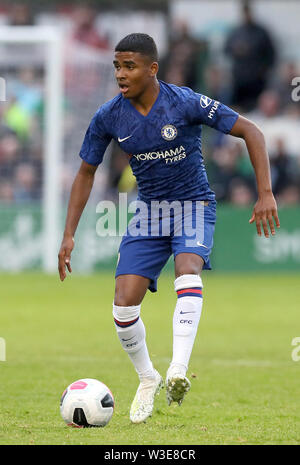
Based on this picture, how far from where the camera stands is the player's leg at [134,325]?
6246mm

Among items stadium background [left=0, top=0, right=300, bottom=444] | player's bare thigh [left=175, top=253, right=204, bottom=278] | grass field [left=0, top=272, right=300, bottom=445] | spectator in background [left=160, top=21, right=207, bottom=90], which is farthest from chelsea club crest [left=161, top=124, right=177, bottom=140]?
spectator in background [left=160, top=21, right=207, bottom=90]

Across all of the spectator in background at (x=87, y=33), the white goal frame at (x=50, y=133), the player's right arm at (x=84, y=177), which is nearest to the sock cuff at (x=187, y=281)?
the player's right arm at (x=84, y=177)

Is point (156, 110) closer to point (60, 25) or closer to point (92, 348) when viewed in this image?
point (92, 348)

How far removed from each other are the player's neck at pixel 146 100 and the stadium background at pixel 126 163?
16.7 feet

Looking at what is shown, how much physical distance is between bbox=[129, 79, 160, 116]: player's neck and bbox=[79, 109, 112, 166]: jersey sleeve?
27 centimetres

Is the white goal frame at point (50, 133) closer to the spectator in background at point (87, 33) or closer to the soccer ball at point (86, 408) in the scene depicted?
the spectator in background at point (87, 33)

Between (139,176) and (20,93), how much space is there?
12.4 m

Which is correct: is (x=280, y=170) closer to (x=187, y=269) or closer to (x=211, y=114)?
(x=211, y=114)

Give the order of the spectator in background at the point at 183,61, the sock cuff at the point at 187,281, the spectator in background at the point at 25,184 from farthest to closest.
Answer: the spectator in background at the point at 183,61 → the spectator in background at the point at 25,184 → the sock cuff at the point at 187,281

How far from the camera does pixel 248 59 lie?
65.5 feet

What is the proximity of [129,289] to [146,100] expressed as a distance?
1.21m

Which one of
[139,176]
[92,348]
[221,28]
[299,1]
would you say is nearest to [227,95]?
[221,28]

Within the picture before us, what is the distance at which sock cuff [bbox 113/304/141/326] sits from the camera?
6262mm

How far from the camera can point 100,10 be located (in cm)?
2309
